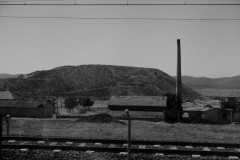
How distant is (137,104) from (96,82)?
329 feet

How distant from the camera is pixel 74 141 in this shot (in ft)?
46.6

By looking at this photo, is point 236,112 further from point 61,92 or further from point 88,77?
point 88,77

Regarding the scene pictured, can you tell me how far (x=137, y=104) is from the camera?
44094 millimetres

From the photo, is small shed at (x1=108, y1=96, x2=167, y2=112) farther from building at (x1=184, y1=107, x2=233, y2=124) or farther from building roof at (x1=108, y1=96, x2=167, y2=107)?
building at (x1=184, y1=107, x2=233, y2=124)

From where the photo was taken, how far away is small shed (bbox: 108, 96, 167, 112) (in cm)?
4319

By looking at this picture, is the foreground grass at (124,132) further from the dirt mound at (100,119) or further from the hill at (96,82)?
the hill at (96,82)

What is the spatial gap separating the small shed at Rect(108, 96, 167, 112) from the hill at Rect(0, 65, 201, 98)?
67966mm

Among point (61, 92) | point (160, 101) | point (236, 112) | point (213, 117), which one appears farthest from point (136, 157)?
point (61, 92)

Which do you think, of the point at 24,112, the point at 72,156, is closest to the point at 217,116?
the point at 24,112

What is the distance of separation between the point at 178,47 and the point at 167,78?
123 metres

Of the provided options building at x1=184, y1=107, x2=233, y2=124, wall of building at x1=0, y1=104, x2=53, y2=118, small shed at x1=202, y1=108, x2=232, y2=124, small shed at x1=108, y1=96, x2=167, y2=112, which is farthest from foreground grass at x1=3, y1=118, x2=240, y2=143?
small shed at x1=108, y1=96, x2=167, y2=112

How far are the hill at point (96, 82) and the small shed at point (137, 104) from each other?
2676 inches

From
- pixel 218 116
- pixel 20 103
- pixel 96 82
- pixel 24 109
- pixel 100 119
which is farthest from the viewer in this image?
pixel 96 82

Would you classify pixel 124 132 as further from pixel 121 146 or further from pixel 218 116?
pixel 218 116
